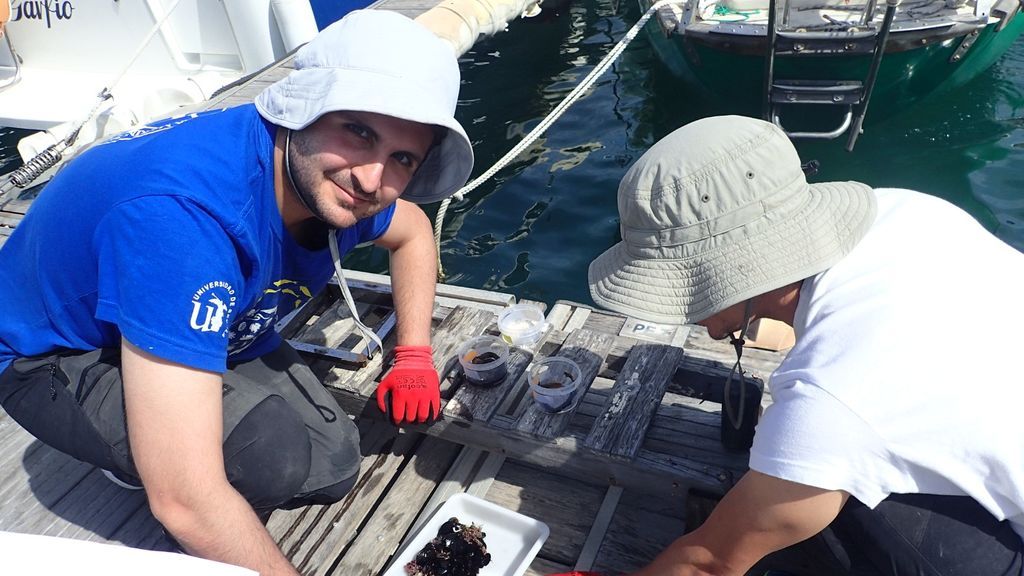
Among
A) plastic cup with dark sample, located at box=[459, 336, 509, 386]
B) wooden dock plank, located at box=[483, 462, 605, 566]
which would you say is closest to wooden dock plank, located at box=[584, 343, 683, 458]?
wooden dock plank, located at box=[483, 462, 605, 566]

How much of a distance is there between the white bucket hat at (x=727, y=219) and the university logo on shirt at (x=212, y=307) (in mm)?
1112

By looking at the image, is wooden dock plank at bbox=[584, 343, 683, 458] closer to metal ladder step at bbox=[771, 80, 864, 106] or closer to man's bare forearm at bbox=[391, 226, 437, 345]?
man's bare forearm at bbox=[391, 226, 437, 345]

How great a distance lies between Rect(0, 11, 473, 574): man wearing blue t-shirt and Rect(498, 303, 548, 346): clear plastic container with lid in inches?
32.6

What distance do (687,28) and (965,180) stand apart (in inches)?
108

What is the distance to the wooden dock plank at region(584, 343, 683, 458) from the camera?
239 cm

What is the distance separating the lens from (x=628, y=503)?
8.09 feet

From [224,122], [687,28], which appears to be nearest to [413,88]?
[224,122]

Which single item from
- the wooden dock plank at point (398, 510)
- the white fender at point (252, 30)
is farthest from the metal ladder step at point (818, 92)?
the white fender at point (252, 30)

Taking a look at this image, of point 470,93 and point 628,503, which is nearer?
point 628,503

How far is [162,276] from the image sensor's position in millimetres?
1748

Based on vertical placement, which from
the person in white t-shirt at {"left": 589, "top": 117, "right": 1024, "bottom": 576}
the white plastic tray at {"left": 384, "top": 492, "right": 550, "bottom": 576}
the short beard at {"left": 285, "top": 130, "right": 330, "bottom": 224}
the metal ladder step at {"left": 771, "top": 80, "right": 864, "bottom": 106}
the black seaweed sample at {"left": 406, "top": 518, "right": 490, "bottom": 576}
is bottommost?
the metal ladder step at {"left": 771, "top": 80, "right": 864, "bottom": 106}

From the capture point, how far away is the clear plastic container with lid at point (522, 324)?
3064 millimetres

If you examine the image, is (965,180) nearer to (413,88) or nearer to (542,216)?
(542,216)

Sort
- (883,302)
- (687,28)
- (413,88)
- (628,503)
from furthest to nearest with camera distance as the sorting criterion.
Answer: (687,28)
(628,503)
(413,88)
(883,302)
